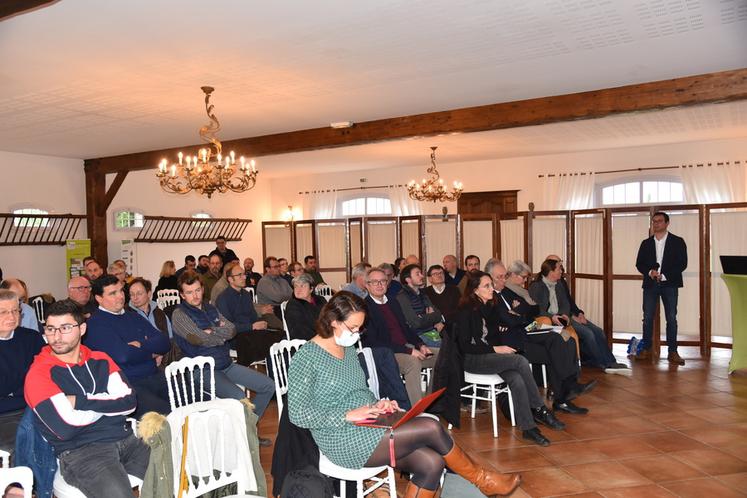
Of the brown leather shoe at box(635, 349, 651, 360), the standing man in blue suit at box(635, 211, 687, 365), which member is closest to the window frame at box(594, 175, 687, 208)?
the standing man in blue suit at box(635, 211, 687, 365)

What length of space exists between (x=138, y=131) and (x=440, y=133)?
3737mm

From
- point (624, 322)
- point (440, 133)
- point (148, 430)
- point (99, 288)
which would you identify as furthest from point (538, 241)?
point (148, 430)

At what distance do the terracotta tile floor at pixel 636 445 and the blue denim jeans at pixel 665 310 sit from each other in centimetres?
101

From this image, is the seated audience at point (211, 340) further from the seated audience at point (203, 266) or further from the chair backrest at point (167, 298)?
the seated audience at point (203, 266)

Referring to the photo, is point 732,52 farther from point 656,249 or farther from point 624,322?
point 624,322

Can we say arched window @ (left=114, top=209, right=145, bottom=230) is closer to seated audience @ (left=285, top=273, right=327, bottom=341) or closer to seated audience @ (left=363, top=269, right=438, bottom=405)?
seated audience @ (left=285, top=273, right=327, bottom=341)

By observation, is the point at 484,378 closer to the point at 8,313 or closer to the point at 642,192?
the point at 8,313

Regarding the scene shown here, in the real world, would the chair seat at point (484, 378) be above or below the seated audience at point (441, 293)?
below

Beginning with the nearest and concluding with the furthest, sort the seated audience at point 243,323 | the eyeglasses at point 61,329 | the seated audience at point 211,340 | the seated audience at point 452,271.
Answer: the eyeglasses at point 61,329 → the seated audience at point 211,340 → the seated audience at point 243,323 → the seated audience at point 452,271

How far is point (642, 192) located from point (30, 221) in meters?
9.72

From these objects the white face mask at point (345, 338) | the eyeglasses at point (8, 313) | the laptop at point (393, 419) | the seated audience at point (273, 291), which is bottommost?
the laptop at point (393, 419)

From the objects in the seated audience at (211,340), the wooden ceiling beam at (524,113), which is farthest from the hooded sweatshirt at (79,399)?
the wooden ceiling beam at (524,113)

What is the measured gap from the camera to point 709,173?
31.6ft

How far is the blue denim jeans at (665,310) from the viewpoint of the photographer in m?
6.93
